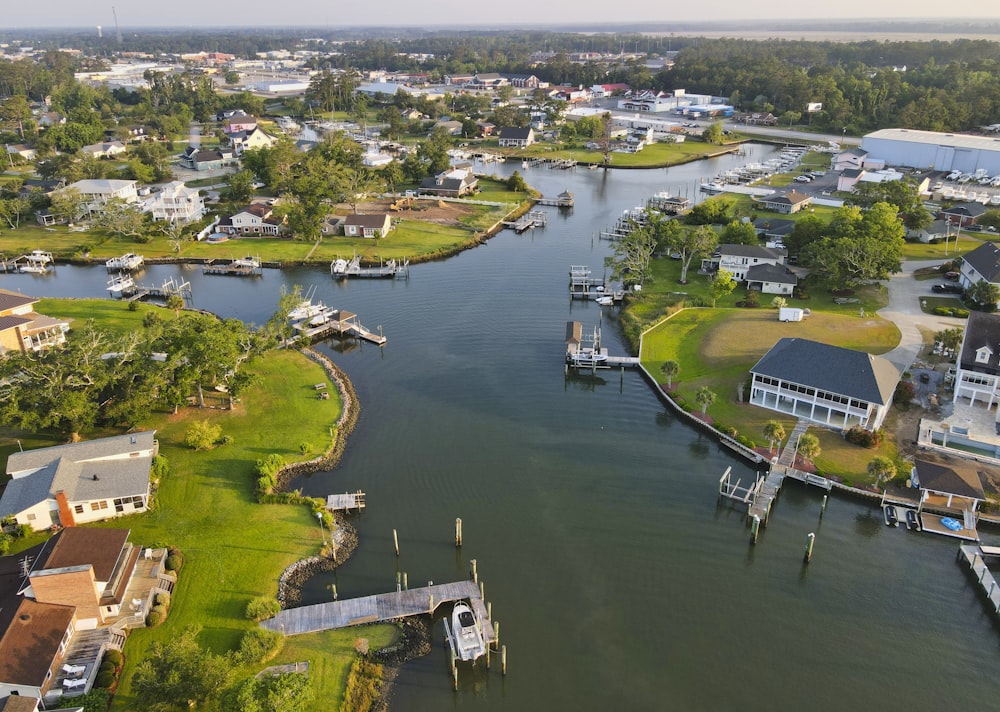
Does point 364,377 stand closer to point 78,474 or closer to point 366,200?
point 78,474

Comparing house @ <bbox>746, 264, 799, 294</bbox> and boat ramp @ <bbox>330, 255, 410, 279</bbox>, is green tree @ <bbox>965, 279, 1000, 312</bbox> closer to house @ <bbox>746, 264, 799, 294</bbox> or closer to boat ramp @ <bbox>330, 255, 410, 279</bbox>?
house @ <bbox>746, 264, 799, 294</bbox>

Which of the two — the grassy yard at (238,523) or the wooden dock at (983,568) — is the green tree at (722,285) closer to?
the wooden dock at (983,568)

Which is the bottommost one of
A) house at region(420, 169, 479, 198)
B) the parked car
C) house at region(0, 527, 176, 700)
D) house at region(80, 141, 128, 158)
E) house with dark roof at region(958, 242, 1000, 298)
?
house at region(0, 527, 176, 700)

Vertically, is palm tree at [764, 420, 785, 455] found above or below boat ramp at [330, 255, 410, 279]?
below

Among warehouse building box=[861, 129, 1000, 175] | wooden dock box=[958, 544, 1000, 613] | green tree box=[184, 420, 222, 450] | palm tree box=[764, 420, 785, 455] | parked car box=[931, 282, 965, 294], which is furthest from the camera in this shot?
warehouse building box=[861, 129, 1000, 175]

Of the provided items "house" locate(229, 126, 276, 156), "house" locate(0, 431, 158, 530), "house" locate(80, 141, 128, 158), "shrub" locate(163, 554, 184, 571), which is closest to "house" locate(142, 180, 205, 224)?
"house" locate(229, 126, 276, 156)

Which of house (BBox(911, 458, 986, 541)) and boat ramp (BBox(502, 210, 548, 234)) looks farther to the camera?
boat ramp (BBox(502, 210, 548, 234))
